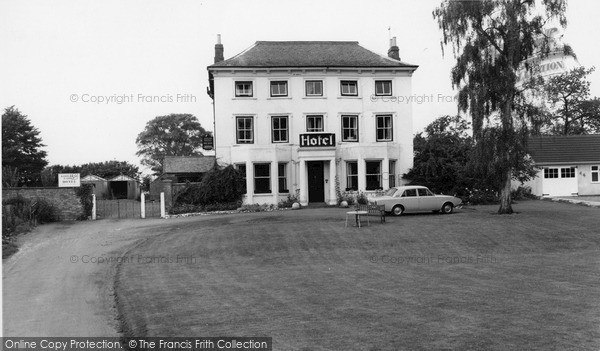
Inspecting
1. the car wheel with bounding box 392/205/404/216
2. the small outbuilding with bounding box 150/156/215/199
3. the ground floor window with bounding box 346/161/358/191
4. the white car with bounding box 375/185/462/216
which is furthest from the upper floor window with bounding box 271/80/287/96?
the car wheel with bounding box 392/205/404/216

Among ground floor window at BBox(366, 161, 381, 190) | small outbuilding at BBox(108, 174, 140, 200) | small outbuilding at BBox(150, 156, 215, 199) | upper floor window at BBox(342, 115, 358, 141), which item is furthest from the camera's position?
small outbuilding at BBox(108, 174, 140, 200)

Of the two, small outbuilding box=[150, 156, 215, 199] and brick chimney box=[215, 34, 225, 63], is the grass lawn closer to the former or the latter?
brick chimney box=[215, 34, 225, 63]

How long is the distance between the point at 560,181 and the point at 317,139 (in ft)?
63.7

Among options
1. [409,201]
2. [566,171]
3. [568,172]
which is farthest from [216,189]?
[568,172]

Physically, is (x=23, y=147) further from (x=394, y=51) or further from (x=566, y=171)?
(x=566, y=171)

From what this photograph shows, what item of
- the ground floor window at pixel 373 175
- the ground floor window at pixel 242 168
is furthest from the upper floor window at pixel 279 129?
the ground floor window at pixel 373 175

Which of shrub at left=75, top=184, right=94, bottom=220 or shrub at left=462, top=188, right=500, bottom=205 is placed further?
shrub at left=462, top=188, right=500, bottom=205

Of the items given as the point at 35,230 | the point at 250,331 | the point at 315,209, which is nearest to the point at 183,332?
the point at 250,331

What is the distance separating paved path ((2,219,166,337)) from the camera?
8945 mm

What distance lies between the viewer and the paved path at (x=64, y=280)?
8.95 meters

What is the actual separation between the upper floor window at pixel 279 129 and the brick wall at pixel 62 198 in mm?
11989

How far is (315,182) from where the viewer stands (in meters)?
31.7

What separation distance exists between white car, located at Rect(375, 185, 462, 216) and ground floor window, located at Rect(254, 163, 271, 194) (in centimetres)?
867

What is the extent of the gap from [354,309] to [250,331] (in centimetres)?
204
